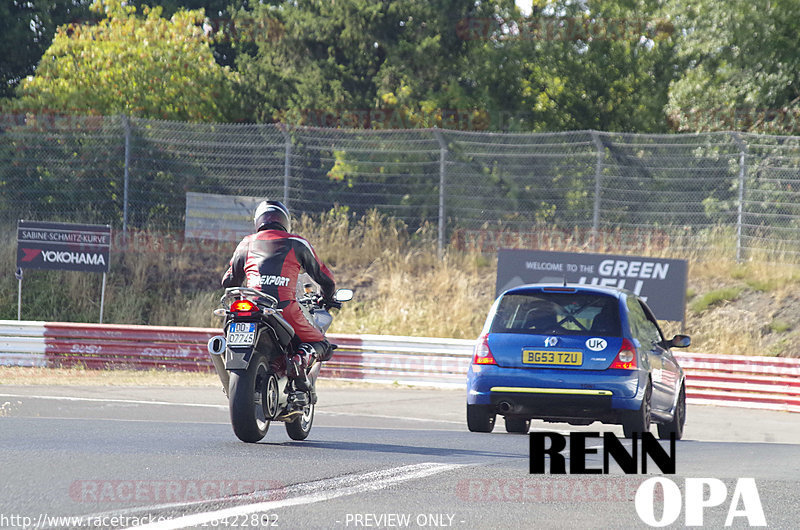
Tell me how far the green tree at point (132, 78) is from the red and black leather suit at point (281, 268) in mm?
19231

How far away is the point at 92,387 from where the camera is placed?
16562mm

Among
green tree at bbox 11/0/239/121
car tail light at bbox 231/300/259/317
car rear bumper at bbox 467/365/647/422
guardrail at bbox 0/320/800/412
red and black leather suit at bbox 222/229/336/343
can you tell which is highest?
green tree at bbox 11/0/239/121

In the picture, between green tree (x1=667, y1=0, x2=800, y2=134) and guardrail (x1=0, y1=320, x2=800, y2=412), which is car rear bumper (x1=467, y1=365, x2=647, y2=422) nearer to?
guardrail (x1=0, y1=320, x2=800, y2=412)

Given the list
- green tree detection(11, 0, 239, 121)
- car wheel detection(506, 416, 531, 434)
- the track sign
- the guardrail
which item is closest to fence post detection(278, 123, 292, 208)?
the guardrail

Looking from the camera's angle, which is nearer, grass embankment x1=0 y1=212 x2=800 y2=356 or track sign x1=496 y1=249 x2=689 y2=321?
track sign x1=496 y1=249 x2=689 y2=321

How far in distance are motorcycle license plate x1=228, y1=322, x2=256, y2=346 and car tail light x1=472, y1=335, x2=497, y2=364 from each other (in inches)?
112

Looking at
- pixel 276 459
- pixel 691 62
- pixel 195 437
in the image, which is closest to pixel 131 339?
pixel 195 437

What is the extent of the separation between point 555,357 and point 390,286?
13.4 metres

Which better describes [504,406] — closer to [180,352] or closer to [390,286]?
[180,352]

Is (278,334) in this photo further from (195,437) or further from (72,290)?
(72,290)

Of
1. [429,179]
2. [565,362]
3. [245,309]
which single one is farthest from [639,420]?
[429,179]

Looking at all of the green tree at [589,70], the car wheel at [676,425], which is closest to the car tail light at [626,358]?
the car wheel at [676,425]

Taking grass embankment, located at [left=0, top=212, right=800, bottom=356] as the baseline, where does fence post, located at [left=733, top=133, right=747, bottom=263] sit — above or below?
above

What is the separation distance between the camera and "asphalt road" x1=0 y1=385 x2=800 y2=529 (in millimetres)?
6316
